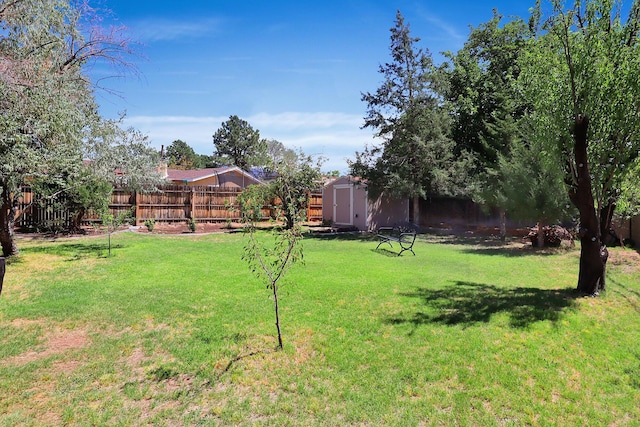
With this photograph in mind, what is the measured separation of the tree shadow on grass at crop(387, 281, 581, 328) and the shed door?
13437 millimetres

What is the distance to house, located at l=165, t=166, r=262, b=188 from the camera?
2770cm

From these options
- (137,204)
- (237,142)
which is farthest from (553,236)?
(237,142)

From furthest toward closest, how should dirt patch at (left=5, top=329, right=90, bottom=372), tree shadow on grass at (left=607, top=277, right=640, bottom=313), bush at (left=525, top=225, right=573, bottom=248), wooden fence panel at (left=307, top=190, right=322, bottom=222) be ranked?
wooden fence panel at (left=307, top=190, right=322, bottom=222) < bush at (left=525, top=225, right=573, bottom=248) < tree shadow on grass at (left=607, top=277, right=640, bottom=313) < dirt patch at (left=5, top=329, right=90, bottom=372)

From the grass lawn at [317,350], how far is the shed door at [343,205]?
1267 cm

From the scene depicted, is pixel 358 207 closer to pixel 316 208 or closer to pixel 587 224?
pixel 316 208

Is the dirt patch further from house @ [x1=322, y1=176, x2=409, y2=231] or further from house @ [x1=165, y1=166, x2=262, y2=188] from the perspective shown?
house @ [x1=165, y1=166, x2=262, y2=188]

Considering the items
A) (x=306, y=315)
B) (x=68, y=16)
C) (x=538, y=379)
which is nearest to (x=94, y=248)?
(x=68, y=16)

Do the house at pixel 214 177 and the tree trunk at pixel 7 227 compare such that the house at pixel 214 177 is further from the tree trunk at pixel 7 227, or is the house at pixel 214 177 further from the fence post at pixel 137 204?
the tree trunk at pixel 7 227

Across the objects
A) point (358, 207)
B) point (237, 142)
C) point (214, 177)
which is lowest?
point (358, 207)

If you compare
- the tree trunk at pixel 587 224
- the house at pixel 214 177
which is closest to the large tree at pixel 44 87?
the tree trunk at pixel 587 224

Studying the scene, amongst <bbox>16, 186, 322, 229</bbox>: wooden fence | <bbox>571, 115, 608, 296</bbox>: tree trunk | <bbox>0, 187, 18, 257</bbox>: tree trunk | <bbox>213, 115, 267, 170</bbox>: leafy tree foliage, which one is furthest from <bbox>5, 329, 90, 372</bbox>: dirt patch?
<bbox>213, 115, 267, 170</bbox>: leafy tree foliage

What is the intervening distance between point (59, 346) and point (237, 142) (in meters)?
51.9

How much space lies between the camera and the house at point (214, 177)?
2770 centimetres

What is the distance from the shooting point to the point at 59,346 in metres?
4.24
